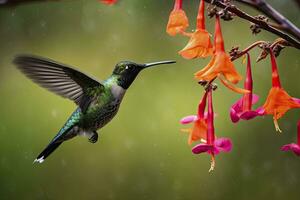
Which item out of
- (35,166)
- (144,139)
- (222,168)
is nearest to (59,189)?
(35,166)

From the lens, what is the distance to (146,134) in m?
3.03

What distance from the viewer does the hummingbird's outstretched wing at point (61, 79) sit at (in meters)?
1.17

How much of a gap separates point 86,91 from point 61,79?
0.34 feet

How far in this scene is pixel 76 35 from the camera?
354 cm

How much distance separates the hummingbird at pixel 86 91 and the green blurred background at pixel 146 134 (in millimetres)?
1518

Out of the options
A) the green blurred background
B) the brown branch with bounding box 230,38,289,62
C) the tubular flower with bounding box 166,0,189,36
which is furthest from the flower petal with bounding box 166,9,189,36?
the green blurred background

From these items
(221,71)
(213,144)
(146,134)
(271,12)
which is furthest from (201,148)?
(146,134)

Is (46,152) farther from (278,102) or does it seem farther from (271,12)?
(271,12)

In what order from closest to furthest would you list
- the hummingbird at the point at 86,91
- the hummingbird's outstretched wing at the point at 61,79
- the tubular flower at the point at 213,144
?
the tubular flower at the point at 213,144 → the hummingbird's outstretched wing at the point at 61,79 → the hummingbird at the point at 86,91

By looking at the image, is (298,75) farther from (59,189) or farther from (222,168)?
(59,189)

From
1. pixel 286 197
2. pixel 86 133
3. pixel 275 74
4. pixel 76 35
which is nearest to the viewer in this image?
pixel 275 74

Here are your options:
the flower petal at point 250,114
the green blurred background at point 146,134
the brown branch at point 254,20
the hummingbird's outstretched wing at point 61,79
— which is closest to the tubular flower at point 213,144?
the flower petal at point 250,114

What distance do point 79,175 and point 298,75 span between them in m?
1.23

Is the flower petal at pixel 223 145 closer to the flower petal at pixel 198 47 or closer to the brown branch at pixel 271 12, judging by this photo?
the flower petal at pixel 198 47
